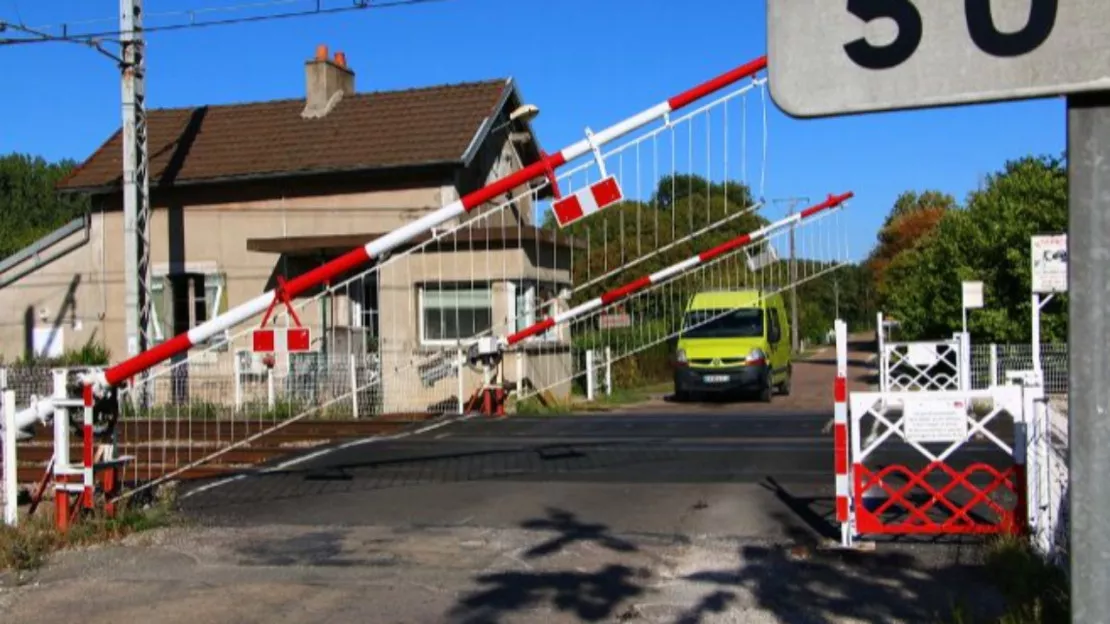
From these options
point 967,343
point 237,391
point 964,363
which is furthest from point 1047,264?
point 237,391

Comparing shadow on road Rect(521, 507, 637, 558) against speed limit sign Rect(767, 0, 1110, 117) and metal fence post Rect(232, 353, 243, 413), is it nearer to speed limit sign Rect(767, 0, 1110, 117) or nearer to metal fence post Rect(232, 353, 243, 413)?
speed limit sign Rect(767, 0, 1110, 117)

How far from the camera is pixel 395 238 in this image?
420 inches

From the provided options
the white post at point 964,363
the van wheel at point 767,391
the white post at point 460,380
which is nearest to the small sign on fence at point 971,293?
the white post at point 964,363

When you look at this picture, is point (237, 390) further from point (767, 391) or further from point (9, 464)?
point (767, 391)

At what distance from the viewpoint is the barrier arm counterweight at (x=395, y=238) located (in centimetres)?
1007

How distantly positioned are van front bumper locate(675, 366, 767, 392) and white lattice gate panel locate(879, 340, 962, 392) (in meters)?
2.98

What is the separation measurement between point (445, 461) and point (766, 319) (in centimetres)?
1452

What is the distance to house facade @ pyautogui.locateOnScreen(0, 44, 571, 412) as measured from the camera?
2267 cm

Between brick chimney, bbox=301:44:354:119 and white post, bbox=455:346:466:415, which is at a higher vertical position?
brick chimney, bbox=301:44:354:119

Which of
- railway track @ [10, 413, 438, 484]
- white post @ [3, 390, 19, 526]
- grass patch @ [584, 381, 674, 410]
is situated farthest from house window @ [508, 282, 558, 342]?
white post @ [3, 390, 19, 526]

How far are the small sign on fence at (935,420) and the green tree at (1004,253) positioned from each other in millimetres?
18608

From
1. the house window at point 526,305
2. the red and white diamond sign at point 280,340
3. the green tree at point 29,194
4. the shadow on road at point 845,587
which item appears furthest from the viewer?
the green tree at point 29,194

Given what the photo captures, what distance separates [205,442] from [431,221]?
21.2ft

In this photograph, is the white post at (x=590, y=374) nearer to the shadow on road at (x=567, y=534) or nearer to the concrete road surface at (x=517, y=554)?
the concrete road surface at (x=517, y=554)
